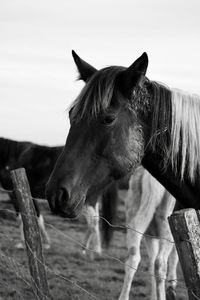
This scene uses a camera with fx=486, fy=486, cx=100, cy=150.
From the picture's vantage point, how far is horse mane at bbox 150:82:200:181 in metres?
3.18

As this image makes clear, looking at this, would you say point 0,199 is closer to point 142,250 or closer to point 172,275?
point 142,250

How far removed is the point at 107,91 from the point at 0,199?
12871mm

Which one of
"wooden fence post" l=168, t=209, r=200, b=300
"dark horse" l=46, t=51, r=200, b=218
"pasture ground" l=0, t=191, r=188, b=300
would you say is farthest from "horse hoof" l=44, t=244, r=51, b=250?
"wooden fence post" l=168, t=209, r=200, b=300

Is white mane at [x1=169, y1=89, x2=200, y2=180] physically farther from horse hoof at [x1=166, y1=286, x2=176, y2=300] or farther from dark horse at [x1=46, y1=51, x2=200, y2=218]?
horse hoof at [x1=166, y1=286, x2=176, y2=300]

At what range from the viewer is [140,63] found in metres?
2.95

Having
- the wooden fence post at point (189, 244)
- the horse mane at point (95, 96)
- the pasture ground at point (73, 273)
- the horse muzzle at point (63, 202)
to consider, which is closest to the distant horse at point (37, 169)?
the pasture ground at point (73, 273)

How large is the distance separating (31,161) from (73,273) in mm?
3691

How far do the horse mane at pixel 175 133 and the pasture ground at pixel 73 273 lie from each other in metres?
1.51

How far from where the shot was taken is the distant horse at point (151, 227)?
18.6 feet

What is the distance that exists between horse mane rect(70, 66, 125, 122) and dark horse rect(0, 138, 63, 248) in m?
6.72

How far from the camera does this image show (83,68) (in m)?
3.38

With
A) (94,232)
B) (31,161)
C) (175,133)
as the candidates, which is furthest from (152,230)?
(31,161)

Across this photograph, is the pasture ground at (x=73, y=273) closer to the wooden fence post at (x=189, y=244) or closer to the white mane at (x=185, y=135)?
the white mane at (x=185, y=135)

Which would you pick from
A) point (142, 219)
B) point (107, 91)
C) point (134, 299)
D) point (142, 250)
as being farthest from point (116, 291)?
point (107, 91)
